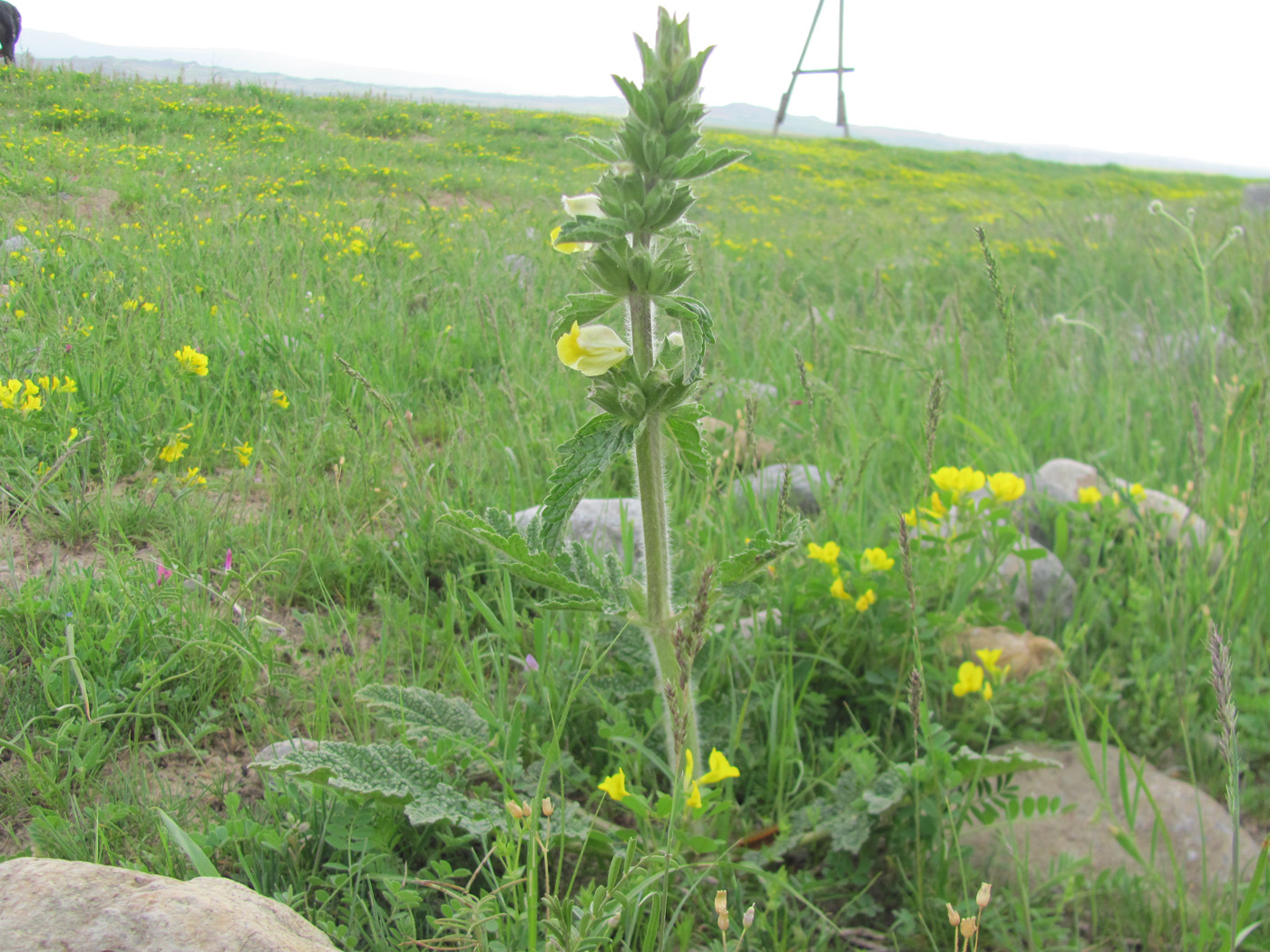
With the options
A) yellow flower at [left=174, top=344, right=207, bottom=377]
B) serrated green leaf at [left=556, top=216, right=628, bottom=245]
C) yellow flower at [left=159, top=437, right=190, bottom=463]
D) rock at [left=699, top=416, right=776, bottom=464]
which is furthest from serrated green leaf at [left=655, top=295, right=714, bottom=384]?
yellow flower at [left=174, top=344, right=207, bottom=377]

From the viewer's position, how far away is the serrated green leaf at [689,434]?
1304mm

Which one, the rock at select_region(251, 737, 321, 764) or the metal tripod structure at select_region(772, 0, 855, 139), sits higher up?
the metal tripod structure at select_region(772, 0, 855, 139)

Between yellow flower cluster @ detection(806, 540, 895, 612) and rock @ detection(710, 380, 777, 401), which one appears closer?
yellow flower cluster @ detection(806, 540, 895, 612)

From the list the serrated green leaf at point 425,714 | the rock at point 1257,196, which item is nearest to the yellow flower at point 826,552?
the serrated green leaf at point 425,714

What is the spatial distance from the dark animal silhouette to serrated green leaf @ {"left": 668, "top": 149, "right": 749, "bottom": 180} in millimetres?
4767

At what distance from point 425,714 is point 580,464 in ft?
2.39

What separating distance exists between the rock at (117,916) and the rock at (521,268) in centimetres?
312

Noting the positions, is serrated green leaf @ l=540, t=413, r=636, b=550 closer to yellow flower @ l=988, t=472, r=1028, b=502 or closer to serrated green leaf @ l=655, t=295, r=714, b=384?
serrated green leaf @ l=655, t=295, r=714, b=384

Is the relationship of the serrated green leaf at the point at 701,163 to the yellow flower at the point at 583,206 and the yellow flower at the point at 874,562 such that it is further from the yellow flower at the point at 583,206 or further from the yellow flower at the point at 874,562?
the yellow flower at the point at 874,562

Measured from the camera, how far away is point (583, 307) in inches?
50.0

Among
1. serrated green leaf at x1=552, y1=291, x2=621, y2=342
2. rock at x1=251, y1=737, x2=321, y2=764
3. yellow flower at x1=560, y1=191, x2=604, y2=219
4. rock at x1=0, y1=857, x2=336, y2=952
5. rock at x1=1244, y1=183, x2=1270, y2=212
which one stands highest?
rock at x1=1244, y1=183, x2=1270, y2=212

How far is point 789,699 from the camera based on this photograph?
5.54 feet

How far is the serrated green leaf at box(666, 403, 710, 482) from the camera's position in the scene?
1.30 m

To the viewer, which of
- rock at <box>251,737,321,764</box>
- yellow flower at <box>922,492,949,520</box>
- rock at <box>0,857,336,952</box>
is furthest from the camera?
yellow flower at <box>922,492,949,520</box>
